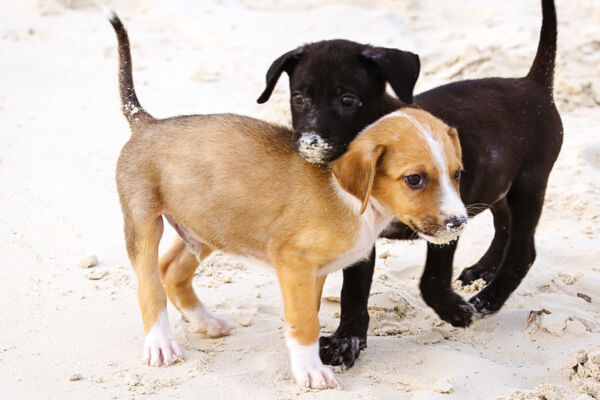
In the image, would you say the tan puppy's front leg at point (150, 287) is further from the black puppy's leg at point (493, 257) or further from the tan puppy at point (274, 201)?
the black puppy's leg at point (493, 257)

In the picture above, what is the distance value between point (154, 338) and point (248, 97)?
4.37 metres

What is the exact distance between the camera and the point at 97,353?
4859 millimetres

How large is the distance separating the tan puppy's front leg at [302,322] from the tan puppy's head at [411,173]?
51 centimetres

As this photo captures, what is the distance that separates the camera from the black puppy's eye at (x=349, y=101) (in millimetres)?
4719

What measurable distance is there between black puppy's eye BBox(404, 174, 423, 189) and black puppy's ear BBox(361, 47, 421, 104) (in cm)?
63

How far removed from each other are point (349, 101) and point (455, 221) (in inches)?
36.6

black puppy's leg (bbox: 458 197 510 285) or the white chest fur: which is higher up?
the white chest fur

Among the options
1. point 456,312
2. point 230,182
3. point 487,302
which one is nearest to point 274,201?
point 230,182

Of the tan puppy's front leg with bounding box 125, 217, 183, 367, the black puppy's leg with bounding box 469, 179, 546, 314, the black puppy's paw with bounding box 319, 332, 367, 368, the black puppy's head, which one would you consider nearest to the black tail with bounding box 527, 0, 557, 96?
the black puppy's leg with bounding box 469, 179, 546, 314

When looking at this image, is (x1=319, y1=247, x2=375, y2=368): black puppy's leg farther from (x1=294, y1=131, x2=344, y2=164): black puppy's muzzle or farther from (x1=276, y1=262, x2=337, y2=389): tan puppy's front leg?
(x1=294, y1=131, x2=344, y2=164): black puppy's muzzle

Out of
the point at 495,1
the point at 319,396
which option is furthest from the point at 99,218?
the point at 495,1

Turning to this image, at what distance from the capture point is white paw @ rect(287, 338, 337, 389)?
4.49 metres

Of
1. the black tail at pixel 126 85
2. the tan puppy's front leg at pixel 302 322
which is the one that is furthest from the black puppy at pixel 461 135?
the black tail at pixel 126 85

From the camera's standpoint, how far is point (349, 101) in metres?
4.72
